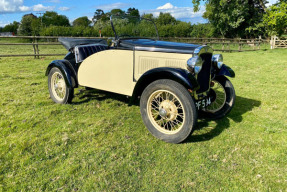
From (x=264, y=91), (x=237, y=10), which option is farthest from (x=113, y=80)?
(x=237, y=10)

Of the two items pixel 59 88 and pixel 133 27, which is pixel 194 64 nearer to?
pixel 133 27

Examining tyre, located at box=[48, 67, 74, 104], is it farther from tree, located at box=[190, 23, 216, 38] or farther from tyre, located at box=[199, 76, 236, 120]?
tree, located at box=[190, 23, 216, 38]

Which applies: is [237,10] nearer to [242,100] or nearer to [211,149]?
[242,100]

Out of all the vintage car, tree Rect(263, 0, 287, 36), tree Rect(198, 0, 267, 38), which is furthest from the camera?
tree Rect(198, 0, 267, 38)

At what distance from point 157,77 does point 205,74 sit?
32.8 inches

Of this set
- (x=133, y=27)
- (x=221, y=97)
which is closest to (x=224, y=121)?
(x=221, y=97)

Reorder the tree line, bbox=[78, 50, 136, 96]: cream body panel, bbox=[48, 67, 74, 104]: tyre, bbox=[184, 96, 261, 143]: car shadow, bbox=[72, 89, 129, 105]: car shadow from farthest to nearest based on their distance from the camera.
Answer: the tree line
bbox=[72, 89, 129, 105]: car shadow
bbox=[48, 67, 74, 104]: tyre
bbox=[78, 50, 136, 96]: cream body panel
bbox=[184, 96, 261, 143]: car shadow

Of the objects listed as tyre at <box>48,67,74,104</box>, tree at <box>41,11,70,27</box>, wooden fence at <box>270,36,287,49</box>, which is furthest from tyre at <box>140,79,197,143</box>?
tree at <box>41,11,70,27</box>

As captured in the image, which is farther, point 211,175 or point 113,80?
point 113,80

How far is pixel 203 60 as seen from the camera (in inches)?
126

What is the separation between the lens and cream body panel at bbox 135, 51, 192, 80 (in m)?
3.04

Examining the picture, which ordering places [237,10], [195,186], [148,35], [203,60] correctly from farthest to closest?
[237,10] < [148,35] < [203,60] < [195,186]

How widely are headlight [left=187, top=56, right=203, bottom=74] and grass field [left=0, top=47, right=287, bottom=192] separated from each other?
108 cm

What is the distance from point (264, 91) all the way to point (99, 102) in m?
4.43
